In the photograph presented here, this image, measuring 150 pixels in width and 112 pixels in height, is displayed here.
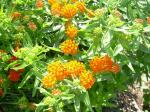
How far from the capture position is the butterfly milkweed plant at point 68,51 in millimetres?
2338

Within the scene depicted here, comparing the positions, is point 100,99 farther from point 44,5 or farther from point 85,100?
point 44,5

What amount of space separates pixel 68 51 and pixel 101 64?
22 cm

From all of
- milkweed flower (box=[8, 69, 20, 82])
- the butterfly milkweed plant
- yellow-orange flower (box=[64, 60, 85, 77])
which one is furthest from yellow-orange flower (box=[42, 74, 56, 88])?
milkweed flower (box=[8, 69, 20, 82])

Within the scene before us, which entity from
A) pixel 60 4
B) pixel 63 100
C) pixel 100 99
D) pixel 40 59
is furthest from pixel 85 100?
pixel 60 4

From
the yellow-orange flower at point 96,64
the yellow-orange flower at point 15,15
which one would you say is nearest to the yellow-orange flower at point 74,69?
the yellow-orange flower at point 96,64

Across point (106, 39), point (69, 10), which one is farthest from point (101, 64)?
point (69, 10)

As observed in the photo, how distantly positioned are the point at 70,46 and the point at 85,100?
348 millimetres

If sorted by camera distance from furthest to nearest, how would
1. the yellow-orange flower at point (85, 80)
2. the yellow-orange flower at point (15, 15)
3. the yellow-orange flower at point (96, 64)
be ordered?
1. the yellow-orange flower at point (15, 15)
2. the yellow-orange flower at point (96, 64)
3. the yellow-orange flower at point (85, 80)

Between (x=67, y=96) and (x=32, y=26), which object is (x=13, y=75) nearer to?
(x=32, y=26)

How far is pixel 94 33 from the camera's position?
240cm

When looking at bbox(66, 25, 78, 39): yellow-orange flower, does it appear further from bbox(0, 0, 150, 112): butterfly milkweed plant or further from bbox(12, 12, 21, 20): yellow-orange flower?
bbox(12, 12, 21, 20): yellow-orange flower

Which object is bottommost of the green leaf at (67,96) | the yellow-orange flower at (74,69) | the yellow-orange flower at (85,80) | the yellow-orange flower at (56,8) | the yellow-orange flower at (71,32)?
the green leaf at (67,96)

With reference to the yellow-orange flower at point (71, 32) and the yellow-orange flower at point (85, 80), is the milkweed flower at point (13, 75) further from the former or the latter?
the yellow-orange flower at point (85, 80)

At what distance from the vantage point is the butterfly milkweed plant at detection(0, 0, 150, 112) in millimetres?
2338
